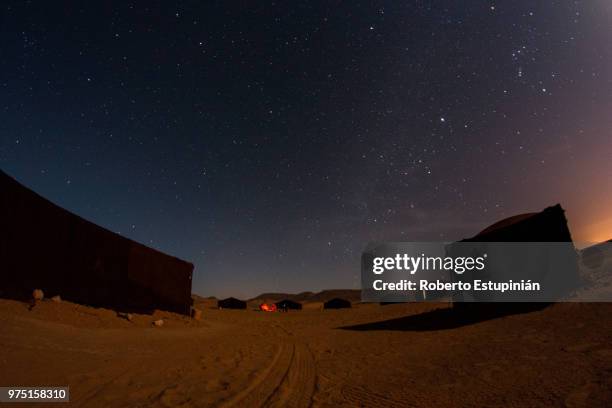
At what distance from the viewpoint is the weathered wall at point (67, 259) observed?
9000 mm

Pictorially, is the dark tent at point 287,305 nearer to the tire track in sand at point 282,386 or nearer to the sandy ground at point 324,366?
the sandy ground at point 324,366

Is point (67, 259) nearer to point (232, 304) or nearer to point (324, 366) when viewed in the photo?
point (324, 366)

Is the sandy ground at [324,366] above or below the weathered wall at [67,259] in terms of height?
below

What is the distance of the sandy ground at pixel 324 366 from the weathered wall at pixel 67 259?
1059 mm

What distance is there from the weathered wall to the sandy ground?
1059 millimetres

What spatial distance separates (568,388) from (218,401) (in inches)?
175

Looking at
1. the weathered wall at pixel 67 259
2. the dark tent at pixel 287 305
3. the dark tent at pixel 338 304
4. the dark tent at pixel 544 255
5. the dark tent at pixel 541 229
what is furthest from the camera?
the dark tent at pixel 287 305

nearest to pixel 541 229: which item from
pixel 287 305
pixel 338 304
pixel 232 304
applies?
pixel 338 304

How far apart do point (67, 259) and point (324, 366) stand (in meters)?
9.51

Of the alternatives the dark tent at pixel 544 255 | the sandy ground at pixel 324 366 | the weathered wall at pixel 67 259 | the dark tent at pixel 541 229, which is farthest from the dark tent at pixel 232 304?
the dark tent at pixel 541 229

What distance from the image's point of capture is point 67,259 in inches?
428

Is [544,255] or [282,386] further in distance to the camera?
[544,255]

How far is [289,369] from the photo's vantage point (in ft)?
20.0

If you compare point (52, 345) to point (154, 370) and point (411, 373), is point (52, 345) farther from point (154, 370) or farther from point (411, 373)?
point (411, 373)
